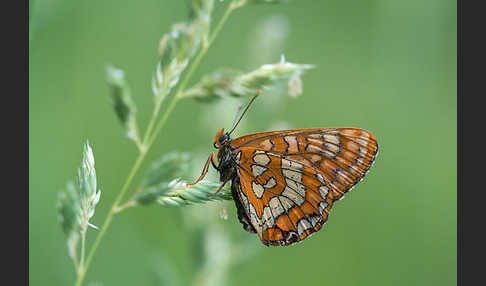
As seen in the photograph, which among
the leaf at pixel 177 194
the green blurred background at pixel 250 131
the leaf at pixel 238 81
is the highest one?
the leaf at pixel 238 81

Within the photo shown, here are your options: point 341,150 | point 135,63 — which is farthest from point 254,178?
point 135,63

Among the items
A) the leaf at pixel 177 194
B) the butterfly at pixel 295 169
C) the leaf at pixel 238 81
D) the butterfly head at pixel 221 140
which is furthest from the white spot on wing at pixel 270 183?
the leaf at pixel 238 81

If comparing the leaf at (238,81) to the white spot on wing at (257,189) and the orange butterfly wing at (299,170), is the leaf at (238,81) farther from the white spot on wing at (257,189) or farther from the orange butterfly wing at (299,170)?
the white spot on wing at (257,189)

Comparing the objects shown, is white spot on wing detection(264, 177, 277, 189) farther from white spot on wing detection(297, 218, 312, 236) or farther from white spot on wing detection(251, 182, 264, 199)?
white spot on wing detection(297, 218, 312, 236)

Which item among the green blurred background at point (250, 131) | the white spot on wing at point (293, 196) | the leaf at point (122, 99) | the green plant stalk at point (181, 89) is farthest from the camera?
the green blurred background at point (250, 131)

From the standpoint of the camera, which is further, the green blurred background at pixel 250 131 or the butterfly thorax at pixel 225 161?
the green blurred background at pixel 250 131

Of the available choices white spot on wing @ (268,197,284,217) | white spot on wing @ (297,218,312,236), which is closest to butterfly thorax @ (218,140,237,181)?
white spot on wing @ (268,197,284,217)

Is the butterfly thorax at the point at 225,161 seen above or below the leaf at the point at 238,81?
below
